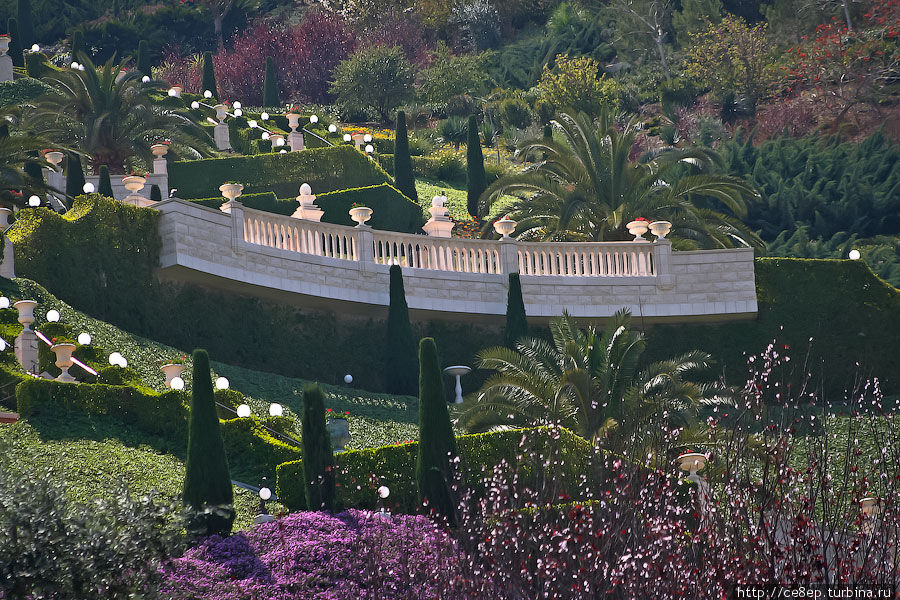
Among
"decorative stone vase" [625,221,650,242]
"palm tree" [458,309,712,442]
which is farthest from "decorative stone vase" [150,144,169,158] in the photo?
"palm tree" [458,309,712,442]

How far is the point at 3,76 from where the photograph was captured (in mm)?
58562

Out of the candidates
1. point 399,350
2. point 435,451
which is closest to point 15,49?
point 399,350

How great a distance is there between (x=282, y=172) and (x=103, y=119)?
5.18 meters

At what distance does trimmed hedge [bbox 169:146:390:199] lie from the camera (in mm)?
45344

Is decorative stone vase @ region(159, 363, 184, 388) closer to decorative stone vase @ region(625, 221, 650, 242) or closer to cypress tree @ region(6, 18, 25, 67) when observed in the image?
decorative stone vase @ region(625, 221, 650, 242)

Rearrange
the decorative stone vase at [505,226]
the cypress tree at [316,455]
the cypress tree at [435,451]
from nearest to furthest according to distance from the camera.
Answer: the cypress tree at [316,455]
the cypress tree at [435,451]
the decorative stone vase at [505,226]

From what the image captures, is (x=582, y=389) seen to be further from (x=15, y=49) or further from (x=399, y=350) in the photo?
(x=15, y=49)

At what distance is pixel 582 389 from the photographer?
28703mm

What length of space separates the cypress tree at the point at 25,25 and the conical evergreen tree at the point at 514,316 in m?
44.3

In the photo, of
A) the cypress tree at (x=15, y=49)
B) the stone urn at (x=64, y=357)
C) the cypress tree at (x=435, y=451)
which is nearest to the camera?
the cypress tree at (x=435, y=451)

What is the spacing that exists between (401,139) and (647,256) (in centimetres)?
1414

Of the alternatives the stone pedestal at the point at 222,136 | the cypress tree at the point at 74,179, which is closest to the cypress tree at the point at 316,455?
the cypress tree at the point at 74,179

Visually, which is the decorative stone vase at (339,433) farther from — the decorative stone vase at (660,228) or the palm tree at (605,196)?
the palm tree at (605,196)

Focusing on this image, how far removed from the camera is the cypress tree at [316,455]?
23.8 metres
